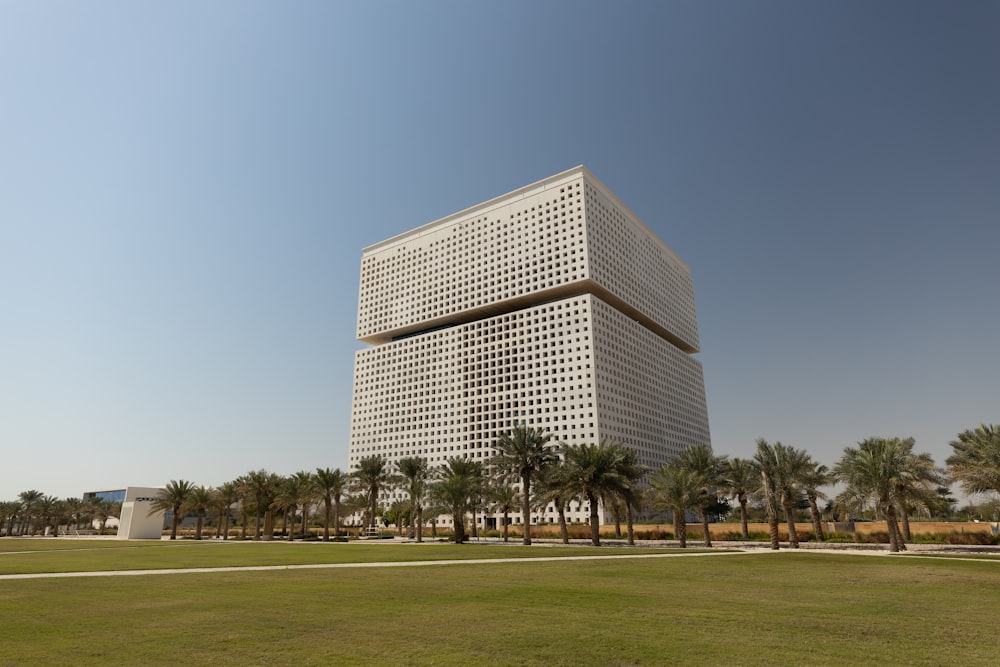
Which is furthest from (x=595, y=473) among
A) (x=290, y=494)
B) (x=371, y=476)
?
(x=290, y=494)

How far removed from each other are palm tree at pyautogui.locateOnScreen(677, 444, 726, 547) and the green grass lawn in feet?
89.8

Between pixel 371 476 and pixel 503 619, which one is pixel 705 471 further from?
pixel 503 619

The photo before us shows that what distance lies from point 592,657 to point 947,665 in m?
6.01

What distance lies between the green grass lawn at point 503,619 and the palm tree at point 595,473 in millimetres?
25728

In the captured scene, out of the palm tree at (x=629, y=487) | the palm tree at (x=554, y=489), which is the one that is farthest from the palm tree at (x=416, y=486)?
the palm tree at (x=629, y=487)

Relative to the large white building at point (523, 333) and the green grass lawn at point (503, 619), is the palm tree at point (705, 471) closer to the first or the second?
the green grass lawn at point (503, 619)

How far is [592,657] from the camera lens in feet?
33.2

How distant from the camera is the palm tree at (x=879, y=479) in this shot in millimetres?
40250

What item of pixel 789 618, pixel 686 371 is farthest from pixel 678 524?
pixel 686 371

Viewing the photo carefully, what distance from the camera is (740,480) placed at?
5406 cm

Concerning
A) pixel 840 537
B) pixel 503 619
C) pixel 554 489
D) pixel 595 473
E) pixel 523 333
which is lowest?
pixel 840 537

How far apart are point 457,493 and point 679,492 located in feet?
68.8

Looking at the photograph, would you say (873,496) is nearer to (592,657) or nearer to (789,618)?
(789,618)

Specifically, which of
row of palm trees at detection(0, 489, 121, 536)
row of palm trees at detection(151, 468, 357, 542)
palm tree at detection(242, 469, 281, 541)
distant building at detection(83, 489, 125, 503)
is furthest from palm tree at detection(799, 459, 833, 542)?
distant building at detection(83, 489, 125, 503)
